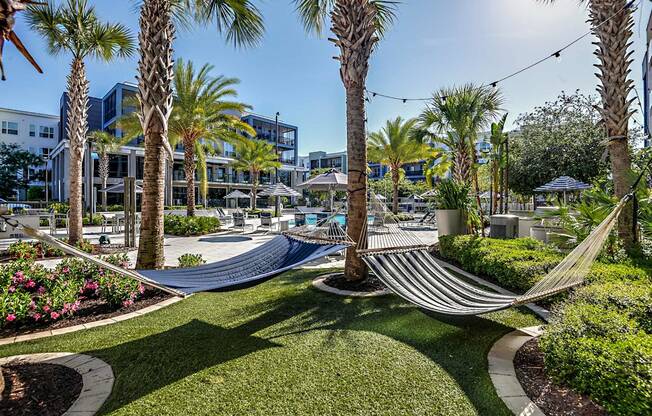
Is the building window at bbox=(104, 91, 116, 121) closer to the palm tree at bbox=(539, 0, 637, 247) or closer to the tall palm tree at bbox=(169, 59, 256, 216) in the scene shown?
the tall palm tree at bbox=(169, 59, 256, 216)

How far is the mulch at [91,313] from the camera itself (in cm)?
357

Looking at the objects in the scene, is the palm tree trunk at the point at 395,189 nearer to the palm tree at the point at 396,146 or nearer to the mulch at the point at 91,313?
the palm tree at the point at 396,146

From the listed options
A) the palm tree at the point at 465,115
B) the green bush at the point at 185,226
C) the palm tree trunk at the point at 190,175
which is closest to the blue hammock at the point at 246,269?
the palm tree at the point at 465,115

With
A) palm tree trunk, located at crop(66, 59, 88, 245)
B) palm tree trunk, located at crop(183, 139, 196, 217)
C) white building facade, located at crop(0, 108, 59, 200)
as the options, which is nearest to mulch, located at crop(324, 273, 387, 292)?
palm tree trunk, located at crop(66, 59, 88, 245)

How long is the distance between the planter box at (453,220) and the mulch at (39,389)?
25.3 ft

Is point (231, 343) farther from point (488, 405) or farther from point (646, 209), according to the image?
point (646, 209)

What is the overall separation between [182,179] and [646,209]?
3175 cm

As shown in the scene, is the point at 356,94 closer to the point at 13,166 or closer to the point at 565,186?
the point at 565,186

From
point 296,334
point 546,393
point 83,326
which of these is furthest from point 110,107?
point 546,393

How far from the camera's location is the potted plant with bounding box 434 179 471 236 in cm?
852

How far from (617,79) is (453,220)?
407 cm

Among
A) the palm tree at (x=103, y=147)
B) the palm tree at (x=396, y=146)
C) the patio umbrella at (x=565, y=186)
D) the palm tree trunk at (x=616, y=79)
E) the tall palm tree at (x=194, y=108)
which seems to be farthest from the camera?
the palm tree at (x=103, y=147)

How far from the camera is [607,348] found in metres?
2.05

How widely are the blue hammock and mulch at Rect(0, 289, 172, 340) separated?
3.07 feet
